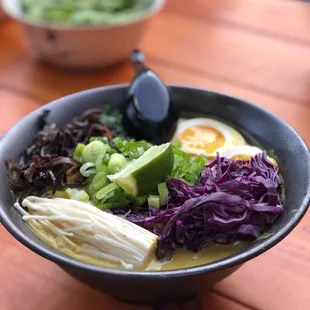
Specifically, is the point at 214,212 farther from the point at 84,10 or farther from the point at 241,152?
the point at 84,10

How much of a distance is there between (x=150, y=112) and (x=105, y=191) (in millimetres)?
269

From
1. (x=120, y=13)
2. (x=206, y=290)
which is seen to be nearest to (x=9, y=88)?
(x=120, y=13)

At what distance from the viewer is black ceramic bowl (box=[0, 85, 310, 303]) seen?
28.2 inches

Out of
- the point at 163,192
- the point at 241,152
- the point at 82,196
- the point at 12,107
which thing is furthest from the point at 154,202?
the point at 12,107

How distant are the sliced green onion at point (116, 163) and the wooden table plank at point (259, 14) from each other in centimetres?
91

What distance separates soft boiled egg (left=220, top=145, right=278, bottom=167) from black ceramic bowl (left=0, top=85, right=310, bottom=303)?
0.09 feet

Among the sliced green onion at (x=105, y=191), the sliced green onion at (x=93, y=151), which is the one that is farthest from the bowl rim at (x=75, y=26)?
the sliced green onion at (x=105, y=191)

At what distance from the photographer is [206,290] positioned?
86 centimetres

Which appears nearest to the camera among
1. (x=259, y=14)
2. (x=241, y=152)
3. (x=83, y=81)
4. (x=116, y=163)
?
(x=116, y=163)

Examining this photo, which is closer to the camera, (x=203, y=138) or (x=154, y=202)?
(x=154, y=202)

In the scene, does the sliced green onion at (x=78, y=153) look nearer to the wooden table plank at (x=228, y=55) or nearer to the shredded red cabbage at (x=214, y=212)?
the shredded red cabbage at (x=214, y=212)

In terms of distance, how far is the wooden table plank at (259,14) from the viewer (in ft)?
5.59

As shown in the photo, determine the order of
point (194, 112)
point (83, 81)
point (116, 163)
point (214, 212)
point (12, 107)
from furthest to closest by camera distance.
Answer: point (83, 81) < point (12, 107) < point (194, 112) < point (116, 163) < point (214, 212)

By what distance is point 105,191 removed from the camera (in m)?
0.89
